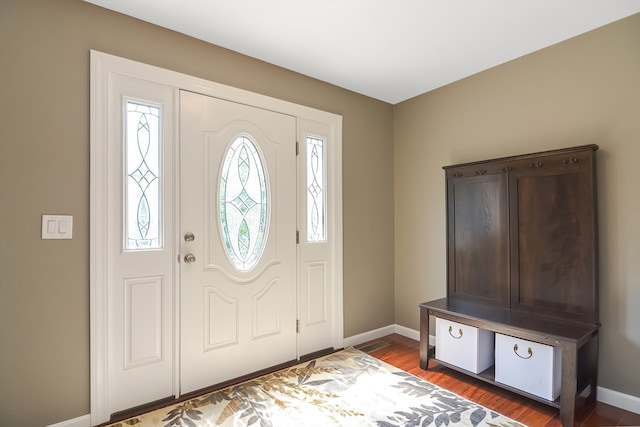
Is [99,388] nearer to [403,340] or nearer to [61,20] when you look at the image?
[61,20]

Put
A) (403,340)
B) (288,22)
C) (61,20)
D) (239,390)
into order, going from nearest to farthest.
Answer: (61,20)
(288,22)
(239,390)
(403,340)

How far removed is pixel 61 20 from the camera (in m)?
1.89

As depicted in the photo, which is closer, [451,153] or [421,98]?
[451,153]

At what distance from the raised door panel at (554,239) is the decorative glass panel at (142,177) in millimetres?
2574

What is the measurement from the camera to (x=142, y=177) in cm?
213

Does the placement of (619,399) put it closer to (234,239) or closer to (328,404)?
(328,404)

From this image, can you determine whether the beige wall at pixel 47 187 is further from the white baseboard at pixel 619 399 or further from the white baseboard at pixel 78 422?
the white baseboard at pixel 619 399

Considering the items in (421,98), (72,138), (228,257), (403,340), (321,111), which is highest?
(421,98)

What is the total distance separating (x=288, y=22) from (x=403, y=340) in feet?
9.84

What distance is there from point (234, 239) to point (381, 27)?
5.96 ft

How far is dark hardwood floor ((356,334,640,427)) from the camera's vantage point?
1986 millimetres

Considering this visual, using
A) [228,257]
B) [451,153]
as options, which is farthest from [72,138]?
[451,153]

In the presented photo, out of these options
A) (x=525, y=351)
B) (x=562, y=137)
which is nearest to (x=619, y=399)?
(x=525, y=351)

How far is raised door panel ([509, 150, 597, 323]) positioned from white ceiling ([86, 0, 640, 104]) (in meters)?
0.90
